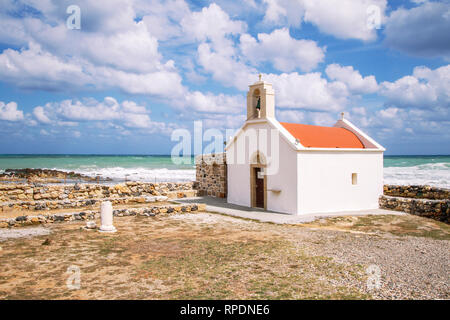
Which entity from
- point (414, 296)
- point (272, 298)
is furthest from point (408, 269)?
point (272, 298)

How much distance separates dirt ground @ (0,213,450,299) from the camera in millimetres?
6102

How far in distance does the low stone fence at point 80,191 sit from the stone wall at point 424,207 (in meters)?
11.4

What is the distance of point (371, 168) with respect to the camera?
53.8 ft

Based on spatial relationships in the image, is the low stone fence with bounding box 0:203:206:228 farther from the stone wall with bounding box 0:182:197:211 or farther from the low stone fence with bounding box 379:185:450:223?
the low stone fence with bounding box 379:185:450:223

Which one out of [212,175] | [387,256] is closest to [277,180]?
[212,175]

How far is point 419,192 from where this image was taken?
18.1 metres

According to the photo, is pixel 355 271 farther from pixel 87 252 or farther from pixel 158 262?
pixel 87 252

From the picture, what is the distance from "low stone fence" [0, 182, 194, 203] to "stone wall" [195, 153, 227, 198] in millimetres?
1328

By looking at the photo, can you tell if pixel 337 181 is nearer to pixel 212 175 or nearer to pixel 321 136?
pixel 321 136

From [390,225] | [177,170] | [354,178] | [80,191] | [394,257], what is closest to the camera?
[394,257]

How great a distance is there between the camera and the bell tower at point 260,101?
15820 millimetres

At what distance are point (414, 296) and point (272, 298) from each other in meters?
2.43

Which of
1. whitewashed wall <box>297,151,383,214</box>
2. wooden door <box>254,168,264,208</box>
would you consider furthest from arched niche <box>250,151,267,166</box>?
whitewashed wall <box>297,151,383,214</box>

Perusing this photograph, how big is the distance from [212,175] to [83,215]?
9035mm
